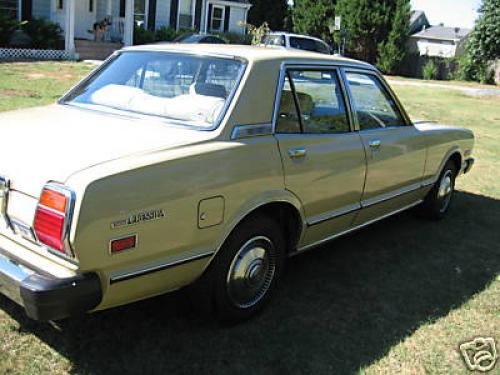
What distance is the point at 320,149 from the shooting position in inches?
155

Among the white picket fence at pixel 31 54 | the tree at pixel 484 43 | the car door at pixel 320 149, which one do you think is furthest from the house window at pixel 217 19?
the car door at pixel 320 149

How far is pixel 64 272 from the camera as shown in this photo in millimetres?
2713

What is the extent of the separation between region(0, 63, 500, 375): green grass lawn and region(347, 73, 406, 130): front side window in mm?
1159

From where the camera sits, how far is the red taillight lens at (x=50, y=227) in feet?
8.66

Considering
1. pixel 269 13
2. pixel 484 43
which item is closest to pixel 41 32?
pixel 269 13

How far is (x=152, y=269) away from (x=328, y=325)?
4.51 feet

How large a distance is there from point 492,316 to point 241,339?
189cm

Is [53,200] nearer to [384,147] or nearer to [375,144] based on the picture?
[375,144]

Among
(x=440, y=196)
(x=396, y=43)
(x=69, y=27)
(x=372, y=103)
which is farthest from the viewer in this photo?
(x=396, y=43)

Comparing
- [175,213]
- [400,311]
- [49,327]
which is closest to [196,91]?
[175,213]

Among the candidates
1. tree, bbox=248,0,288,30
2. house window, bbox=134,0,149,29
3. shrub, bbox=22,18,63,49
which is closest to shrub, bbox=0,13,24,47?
shrub, bbox=22,18,63,49

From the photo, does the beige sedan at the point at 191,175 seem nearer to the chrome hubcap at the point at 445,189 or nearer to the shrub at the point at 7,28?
the chrome hubcap at the point at 445,189

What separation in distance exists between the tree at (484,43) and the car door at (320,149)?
108 ft

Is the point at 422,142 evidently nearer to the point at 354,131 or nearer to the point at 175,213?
the point at 354,131
